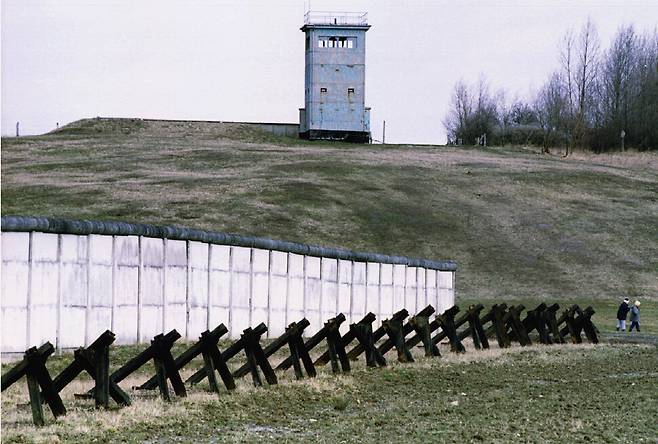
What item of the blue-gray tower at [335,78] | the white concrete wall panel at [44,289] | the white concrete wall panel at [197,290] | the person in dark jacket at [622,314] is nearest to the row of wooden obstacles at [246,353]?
the white concrete wall panel at [44,289]

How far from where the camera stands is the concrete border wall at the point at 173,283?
26281mm

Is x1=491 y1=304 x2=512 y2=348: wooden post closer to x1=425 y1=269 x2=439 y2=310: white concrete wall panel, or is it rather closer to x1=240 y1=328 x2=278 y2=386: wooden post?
x1=425 y1=269 x2=439 y2=310: white concrete wall panel

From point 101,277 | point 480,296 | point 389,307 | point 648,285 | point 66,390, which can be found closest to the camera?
point 66,390

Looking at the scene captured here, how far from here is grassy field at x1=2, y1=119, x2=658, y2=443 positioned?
708 inches

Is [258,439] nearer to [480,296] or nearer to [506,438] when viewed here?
[506,438]

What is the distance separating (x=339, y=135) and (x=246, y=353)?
95469 mm

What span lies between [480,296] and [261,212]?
16849 mm

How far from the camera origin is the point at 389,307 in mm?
39656

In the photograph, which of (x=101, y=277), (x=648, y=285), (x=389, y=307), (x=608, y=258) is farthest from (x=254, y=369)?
(x=608, y=258)

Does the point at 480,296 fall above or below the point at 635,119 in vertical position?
below

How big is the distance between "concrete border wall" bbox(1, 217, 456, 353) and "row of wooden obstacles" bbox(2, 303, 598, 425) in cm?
315

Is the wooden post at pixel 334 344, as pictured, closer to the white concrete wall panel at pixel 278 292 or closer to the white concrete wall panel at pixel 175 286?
the white concrete wall panel at pixel 175 286

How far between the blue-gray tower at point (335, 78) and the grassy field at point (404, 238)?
17.4ft

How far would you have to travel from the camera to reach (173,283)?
31781 millimetres
